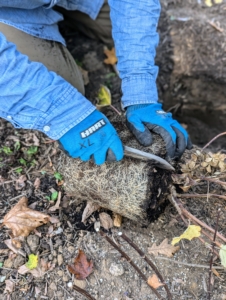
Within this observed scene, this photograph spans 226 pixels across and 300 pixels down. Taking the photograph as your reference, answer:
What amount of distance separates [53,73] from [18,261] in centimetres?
122

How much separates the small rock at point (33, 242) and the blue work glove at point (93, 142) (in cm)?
67

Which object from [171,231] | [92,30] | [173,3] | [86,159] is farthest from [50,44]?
[171,231]

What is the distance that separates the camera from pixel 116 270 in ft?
6.65

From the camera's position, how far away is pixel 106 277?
2039 mm

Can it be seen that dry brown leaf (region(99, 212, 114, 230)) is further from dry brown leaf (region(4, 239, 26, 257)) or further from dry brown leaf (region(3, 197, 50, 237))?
dry brown leaf (region(4, 239, 26, 257))

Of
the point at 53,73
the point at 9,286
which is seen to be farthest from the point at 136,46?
the point at 9,286

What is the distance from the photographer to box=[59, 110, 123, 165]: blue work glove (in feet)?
6.05

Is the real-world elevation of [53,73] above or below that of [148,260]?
above

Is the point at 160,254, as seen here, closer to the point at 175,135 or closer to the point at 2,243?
the point at 175,135

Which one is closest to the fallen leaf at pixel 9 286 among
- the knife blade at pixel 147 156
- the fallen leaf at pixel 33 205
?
the fallen leaf at pixel 33 205

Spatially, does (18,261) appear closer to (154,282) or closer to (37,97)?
(154,282)

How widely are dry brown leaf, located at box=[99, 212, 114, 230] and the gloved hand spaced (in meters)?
0.59

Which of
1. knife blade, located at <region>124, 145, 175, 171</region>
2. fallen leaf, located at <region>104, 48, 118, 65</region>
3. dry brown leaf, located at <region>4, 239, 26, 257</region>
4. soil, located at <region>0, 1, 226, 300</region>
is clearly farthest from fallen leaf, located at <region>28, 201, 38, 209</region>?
fallen leaf, located at <region>104, 48, 118, 65</region>

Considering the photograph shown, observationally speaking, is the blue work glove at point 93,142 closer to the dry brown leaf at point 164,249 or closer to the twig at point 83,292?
the dry brown leaf at point 164,249
